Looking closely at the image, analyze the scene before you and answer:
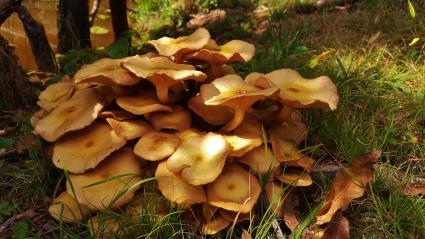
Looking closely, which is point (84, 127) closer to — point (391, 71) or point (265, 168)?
point (265, 168)

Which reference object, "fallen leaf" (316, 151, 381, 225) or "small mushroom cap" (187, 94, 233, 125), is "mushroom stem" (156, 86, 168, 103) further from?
"fallen leaf" (316, 151, 381, 225)

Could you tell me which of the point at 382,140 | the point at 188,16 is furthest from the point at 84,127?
the point at 188,16

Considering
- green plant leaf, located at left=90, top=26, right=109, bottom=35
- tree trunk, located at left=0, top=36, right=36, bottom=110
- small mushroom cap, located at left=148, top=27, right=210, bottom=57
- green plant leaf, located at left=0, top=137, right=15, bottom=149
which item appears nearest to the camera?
small mushroom cap, located at left=148, top=27, right=210, bottom=57

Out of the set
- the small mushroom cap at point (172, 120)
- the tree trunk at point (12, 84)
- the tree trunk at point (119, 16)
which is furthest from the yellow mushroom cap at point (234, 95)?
the tree trunk at point (119, 16)

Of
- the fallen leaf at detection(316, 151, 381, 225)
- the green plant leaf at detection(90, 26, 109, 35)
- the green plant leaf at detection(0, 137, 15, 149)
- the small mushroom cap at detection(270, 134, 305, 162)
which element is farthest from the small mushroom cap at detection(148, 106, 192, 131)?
the green plant leaf at detection(90, 26, 109, 35)

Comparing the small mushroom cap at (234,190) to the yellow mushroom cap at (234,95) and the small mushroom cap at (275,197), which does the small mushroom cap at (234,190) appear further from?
the yellow mushroom cap at (234,95)

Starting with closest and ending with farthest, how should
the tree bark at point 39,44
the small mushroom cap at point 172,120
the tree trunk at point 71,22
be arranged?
1. the small mushroom cap at point 172,120
2. the tree bark at point 39,44
3. the tree trunk at point 71,22
